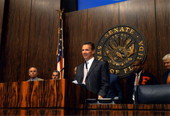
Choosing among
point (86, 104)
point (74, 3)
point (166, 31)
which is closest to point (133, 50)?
point (166, 31)

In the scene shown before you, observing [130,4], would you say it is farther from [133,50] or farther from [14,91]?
[14,91]

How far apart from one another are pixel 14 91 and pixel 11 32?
4.47 metres

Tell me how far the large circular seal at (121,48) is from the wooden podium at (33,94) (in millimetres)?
3092

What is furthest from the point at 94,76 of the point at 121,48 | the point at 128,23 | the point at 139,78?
the point at 128,23

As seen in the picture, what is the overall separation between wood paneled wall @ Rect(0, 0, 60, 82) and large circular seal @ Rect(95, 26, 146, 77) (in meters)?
1.16

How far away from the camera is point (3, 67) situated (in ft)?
18.7


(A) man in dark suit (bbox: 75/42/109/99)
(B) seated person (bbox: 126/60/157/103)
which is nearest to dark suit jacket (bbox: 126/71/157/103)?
(B) seated person (bbox: 126/60/157/103)

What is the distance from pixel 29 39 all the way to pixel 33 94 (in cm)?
417

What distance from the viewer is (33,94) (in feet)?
5.24

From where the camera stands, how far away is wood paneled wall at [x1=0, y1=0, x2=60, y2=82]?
531 cm

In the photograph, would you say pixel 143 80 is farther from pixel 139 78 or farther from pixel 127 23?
pixel 127 23

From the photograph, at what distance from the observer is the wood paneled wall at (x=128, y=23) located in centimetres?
430

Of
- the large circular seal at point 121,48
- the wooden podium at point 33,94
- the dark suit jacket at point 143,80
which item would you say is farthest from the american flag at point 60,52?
the wooden podium at point 33,94

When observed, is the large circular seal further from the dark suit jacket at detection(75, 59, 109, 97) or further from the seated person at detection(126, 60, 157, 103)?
the dark suit jacket at detection(75, 59, 109, 97)
